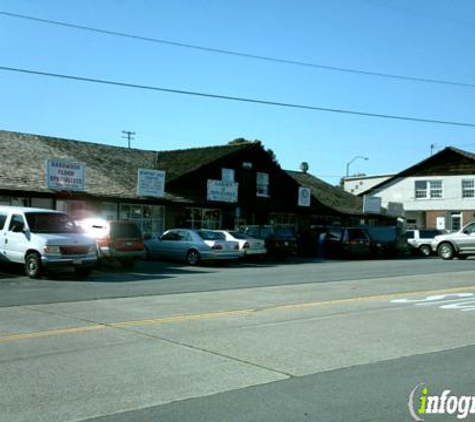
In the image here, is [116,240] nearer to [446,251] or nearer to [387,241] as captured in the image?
[446,251]

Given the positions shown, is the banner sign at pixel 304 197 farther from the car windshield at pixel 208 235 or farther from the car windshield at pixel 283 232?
the car windshield at pixel 208 235

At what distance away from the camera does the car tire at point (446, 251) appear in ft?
100

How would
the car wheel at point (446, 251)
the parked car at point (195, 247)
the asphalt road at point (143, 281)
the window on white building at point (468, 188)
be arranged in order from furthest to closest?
the window on white building at point (468, 188) < the car wheel at point (446, 251) < the parked car at point (195, 247) < the asphalt road at point (143, 281)

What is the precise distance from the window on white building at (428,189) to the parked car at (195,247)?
3249cm

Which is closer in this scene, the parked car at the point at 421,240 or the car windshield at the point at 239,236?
the car windshield at the point at 239,236

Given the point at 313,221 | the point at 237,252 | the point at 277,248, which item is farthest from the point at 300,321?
the point at 313,221

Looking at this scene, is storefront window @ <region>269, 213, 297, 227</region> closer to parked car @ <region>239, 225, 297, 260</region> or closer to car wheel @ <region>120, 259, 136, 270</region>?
parked car @ <region>239, 225, 297, 260</region>

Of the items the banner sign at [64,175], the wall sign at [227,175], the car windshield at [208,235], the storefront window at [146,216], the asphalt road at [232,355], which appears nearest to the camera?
the asphalt road at [232,355]

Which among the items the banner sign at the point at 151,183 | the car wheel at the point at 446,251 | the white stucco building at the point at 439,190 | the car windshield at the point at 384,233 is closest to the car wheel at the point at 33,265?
the banner sign at the point at 151,183

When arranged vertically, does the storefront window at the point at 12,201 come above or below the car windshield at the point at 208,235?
above

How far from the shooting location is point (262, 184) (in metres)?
40.4

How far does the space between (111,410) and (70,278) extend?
45.8 feet

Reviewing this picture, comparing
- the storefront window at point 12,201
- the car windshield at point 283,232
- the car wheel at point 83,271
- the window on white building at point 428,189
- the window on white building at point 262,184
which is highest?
the window on white building at point 428,189

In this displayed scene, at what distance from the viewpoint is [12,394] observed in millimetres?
6223
